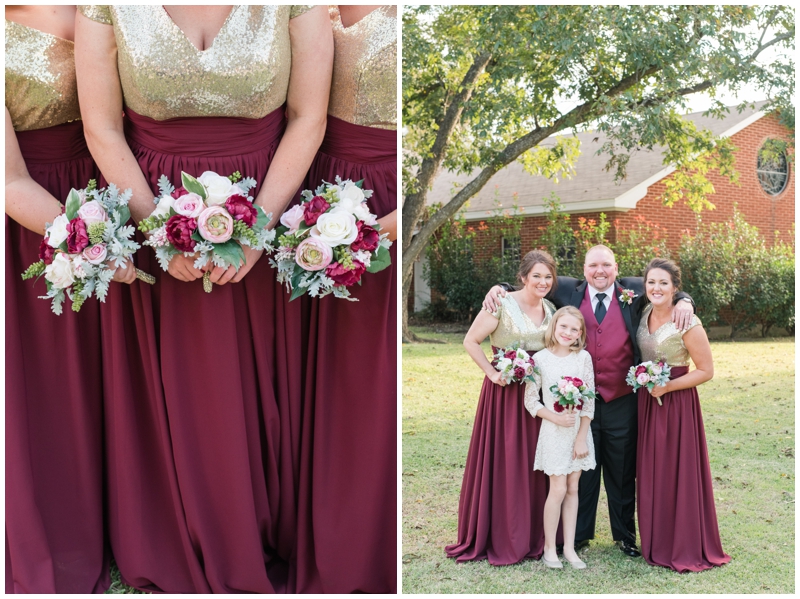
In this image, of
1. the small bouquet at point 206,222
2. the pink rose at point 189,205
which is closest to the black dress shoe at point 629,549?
the small bouquet at point 206,222

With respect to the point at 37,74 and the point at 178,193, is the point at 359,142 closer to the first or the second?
the point at 178,193

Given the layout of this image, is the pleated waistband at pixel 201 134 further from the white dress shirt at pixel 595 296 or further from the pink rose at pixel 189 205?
the white dress shirt at pixel 595 296

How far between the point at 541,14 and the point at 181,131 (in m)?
7.24

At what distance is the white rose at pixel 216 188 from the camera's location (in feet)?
8.92

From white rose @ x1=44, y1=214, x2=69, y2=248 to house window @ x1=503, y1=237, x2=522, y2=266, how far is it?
13156 mm

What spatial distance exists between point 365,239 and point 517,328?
1.65 m

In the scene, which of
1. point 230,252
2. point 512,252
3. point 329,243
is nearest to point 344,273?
point 329,243

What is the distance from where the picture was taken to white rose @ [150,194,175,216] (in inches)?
107

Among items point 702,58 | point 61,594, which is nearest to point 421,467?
point 61,594

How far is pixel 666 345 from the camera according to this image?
412cm

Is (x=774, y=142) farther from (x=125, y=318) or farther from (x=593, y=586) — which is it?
(x=125, y=318)

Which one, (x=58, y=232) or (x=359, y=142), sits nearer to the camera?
(x=58, y=232)

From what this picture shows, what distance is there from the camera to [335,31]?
121 inches

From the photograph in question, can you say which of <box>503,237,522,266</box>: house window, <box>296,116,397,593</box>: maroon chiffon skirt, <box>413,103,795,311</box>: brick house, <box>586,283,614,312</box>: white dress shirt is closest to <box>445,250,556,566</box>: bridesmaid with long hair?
<box>586,283,614,312</box>: white dress shirt
